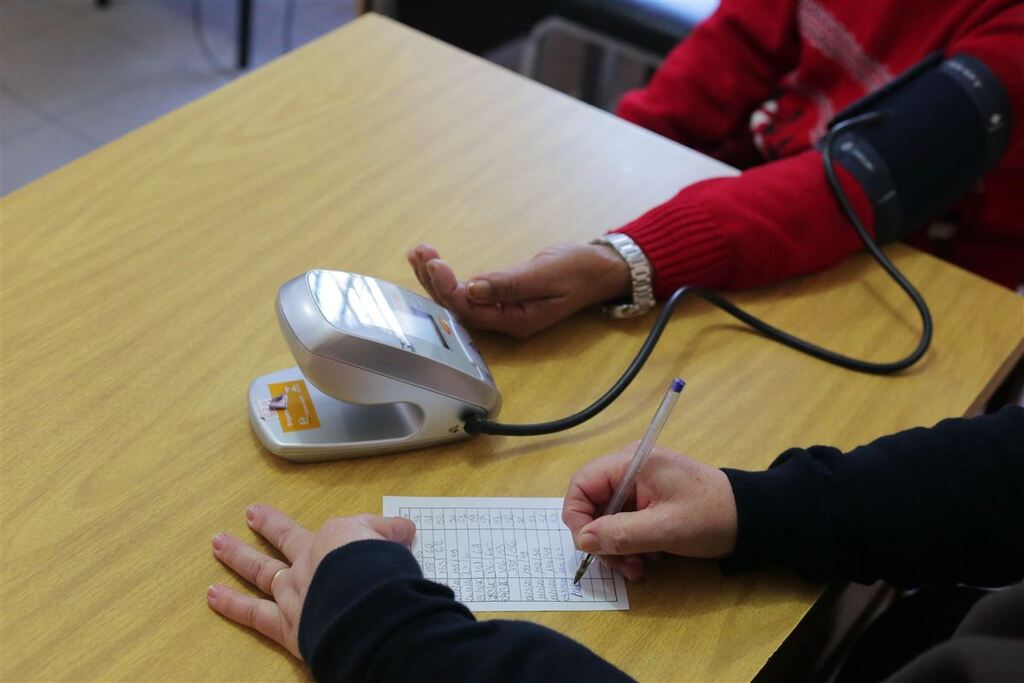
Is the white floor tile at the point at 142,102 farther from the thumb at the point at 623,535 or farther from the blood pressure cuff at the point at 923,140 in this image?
the thumb at the point at 623,535

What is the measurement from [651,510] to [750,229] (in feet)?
1.20

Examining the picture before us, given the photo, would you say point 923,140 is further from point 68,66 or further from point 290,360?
point 68,66

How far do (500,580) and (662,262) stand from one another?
0.37 m

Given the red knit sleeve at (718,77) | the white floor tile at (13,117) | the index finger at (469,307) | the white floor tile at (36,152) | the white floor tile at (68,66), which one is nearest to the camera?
the index finger at (469,307)

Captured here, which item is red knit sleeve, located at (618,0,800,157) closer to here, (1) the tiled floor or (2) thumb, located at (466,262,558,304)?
(2) thumb, located at (466,262,558,304)

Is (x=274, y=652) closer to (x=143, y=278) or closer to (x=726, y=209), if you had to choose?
(x=143, y=278)

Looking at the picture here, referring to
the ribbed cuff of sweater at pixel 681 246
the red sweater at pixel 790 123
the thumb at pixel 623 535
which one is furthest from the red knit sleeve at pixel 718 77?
the thumb at pixel 623 535

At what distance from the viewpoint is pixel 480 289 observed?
0.83m

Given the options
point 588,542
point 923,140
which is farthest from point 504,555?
point 923,140

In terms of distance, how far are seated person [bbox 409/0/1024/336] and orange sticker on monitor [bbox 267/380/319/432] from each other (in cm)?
15

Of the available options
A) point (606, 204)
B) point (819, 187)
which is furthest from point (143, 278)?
point (819, 187)

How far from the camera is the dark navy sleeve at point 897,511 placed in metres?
0.70

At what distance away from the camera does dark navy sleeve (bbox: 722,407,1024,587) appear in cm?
70

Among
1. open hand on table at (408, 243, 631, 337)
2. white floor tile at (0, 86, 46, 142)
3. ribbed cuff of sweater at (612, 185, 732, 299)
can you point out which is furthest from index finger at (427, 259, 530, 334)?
white floor tile at (0, 86, 46, 142)
